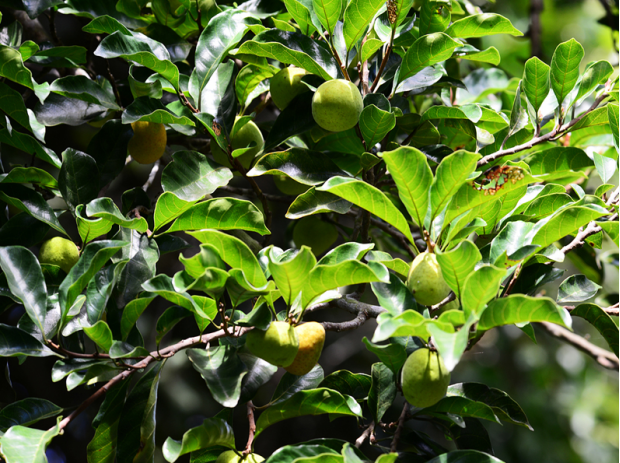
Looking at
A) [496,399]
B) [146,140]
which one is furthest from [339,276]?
[146,140]

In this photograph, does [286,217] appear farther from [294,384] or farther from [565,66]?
[565,66]

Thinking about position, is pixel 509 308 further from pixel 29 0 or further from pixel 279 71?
pixel 29 0

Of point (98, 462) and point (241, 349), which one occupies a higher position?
point (241, 349)

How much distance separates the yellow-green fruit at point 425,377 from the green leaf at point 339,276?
124 mm

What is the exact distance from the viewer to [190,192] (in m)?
0.78

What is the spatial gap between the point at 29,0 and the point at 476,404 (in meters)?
0.97

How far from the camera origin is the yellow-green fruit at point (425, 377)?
2.06ft

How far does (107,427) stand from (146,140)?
0.47m

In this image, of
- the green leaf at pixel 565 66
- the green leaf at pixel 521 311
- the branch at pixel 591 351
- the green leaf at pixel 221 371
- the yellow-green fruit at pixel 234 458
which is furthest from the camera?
the branch at pixel 591 351

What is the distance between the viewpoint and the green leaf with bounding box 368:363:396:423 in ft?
2.61

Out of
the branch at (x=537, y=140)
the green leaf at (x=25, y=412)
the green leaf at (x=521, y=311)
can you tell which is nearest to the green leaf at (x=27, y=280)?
the green leaf at (x=25, y=412)

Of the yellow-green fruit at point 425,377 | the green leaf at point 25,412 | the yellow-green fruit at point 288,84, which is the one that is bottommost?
the green leaf at point 25,412

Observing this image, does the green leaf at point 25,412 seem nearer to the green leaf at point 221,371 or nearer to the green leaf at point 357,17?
the green leaf at point 221,371

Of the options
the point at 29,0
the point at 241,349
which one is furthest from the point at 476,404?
the point at 29,0
